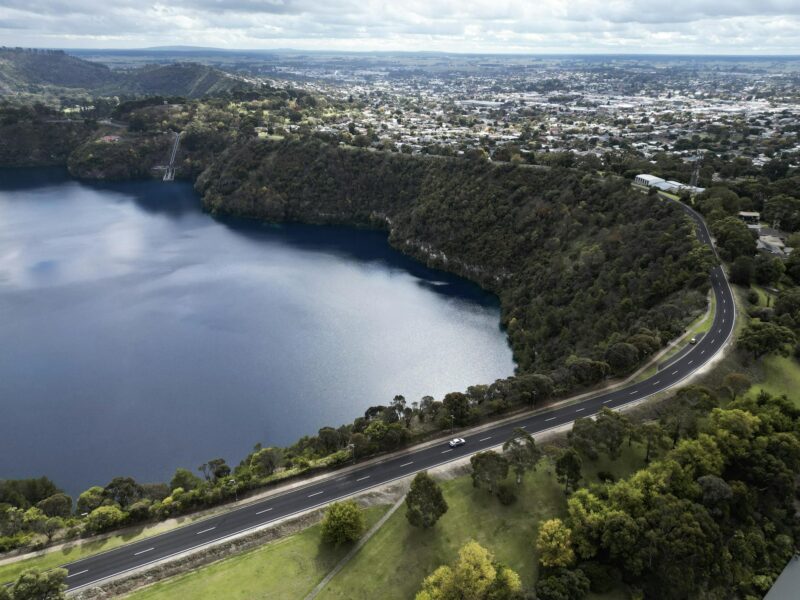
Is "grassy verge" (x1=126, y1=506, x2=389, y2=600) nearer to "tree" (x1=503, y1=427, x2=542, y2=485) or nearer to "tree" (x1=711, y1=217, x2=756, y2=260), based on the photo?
"tree" (x1=503, y1=427, x2=542, y2=485)

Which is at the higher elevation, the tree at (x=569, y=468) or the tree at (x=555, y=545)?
the tree at (x=569, y=468)

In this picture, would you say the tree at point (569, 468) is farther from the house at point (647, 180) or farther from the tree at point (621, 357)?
the house at point (647, 180)

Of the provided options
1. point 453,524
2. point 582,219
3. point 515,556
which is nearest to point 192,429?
point 453,524

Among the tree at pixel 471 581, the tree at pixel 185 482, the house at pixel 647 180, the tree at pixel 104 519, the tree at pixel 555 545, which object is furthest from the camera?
the house at pixel 647 180

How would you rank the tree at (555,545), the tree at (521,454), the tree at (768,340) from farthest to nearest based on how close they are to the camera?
the tree at (768,340) < the tree at (521,454) < the tree at (555,545)

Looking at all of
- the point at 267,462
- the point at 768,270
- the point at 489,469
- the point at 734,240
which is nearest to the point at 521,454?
the point at 489,469

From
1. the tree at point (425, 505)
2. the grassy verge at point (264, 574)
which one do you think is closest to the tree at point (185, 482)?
the grassy verge at point (264, 574)
